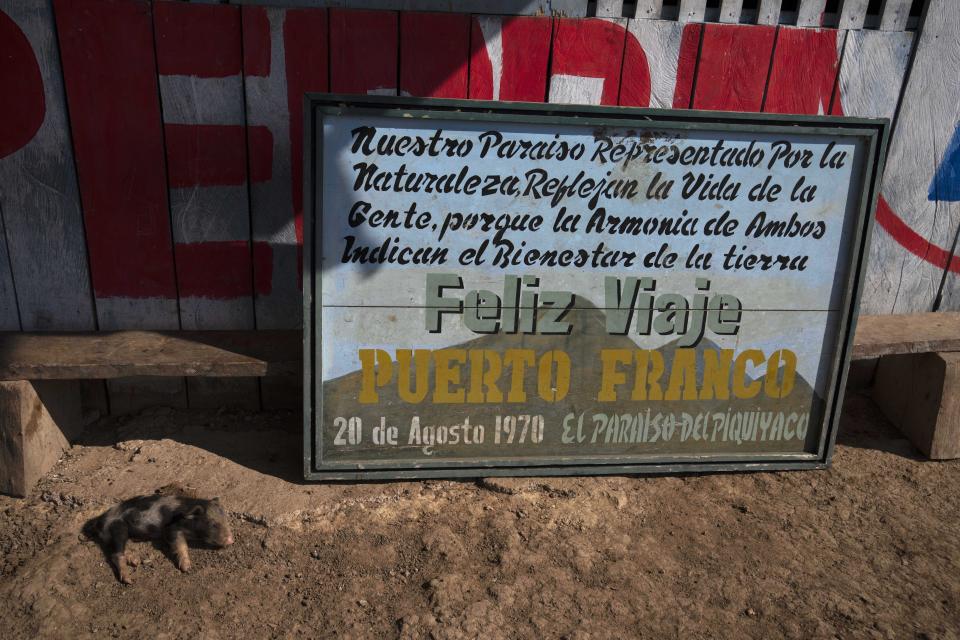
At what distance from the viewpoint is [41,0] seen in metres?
2.96

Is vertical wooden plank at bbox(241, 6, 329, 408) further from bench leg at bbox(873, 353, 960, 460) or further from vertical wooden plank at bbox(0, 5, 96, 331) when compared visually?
bench leg at bbox(873, 353, 960, 460)

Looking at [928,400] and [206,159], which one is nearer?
[206,159]

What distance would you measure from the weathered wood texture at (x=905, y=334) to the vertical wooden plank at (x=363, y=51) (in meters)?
2.43

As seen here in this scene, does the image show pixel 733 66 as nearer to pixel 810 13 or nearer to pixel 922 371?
pixel 810 13

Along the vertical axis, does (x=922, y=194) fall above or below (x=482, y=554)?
above

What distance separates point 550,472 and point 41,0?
2821 mm

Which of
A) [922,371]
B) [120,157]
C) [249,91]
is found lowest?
[922,371]

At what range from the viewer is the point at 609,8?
3184 millimetres

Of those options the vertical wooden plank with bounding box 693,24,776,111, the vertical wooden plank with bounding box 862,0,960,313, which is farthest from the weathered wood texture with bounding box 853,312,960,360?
the vertical wooden plank with bounding box 693,24,776,111

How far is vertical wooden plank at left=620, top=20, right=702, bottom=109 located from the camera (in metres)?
3.22

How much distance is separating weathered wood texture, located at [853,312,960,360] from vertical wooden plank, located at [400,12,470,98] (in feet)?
7.12

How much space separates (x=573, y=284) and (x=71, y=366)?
6.78 ft

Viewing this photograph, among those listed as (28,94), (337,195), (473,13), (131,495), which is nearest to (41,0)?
(28,94)

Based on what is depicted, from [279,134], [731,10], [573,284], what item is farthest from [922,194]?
[279,134]
